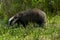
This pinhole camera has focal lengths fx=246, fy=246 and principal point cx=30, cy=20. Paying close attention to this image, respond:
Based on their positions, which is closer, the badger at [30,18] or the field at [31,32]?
the field at [31,32]

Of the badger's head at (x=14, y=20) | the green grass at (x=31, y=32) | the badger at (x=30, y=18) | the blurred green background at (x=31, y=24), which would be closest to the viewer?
the green grass at (x=31, y=32)

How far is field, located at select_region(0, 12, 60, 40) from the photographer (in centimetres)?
852

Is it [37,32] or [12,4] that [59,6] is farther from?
[37,32]

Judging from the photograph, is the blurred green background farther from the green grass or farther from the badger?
the badger

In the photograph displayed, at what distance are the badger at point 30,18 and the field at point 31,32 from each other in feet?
0.87

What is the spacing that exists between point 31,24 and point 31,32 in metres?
0.83

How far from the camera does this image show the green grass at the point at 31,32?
8516 mm

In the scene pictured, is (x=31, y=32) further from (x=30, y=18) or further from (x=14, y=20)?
(x=14, y=20)

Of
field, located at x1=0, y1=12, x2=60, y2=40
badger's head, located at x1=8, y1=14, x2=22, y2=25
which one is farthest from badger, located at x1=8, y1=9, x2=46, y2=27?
field, located at x1=0, y1=12, x2=60, y2=40

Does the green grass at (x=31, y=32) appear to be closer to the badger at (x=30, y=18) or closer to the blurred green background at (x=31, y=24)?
the blurred green background at (x=31, y=24)

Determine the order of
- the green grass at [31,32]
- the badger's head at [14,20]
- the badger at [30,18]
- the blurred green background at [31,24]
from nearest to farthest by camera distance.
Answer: the green grass at [31,32], the blurred green background at [31,24], the badger at [30,18], the badger's head at [14,20]

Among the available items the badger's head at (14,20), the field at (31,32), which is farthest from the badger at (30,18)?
the field at (31,32)

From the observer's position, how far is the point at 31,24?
1004 cm

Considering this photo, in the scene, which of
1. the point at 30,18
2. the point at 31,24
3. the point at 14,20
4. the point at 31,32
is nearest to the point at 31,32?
the point at 31,32
